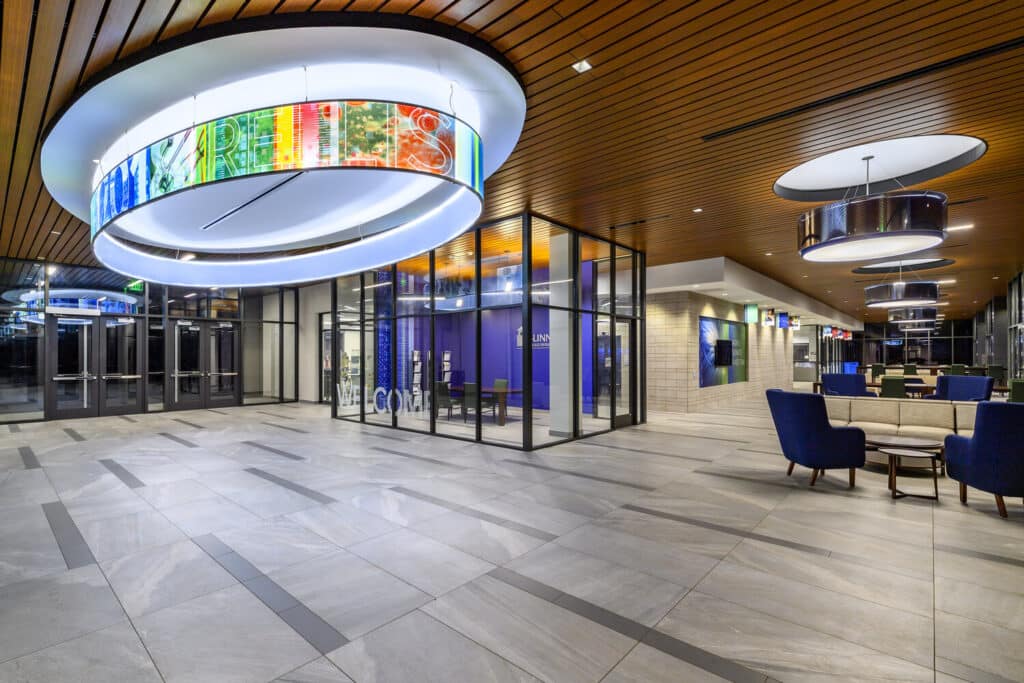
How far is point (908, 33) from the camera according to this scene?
349cm

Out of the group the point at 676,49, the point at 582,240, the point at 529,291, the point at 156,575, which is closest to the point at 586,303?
the point at 582,240

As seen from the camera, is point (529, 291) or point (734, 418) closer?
point (529, 291)

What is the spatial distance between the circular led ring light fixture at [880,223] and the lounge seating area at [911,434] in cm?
179

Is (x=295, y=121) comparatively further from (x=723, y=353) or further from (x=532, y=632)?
(x=723, y=353)

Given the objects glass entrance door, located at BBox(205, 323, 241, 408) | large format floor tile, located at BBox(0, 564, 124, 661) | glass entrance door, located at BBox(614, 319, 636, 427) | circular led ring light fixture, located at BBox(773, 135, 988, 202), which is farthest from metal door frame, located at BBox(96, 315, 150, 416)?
circular led ring light fixture, located at BBox(773, 135, 988, 202)

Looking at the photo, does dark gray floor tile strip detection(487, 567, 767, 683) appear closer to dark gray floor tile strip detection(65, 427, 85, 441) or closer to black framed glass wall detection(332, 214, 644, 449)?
black framed glass wall detection(332, 214, 644, 449)

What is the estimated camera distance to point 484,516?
4.67m

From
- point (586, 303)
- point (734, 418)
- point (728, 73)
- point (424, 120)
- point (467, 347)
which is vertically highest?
point (728, 73)

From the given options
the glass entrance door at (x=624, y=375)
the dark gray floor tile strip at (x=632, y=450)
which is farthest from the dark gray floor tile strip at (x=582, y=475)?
the glass entrance door at (x=624, y=375)

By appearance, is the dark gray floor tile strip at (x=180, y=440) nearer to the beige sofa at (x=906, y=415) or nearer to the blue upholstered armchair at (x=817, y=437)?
the blue upholstered armchair at (x=817, y=437)

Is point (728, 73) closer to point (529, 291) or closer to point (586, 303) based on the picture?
point (529, 291)

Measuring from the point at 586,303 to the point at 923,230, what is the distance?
5251mm

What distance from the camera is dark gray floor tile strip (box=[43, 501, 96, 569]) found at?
372 cm

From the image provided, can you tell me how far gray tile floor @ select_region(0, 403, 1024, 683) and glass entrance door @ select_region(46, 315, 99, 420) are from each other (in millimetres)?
6581
